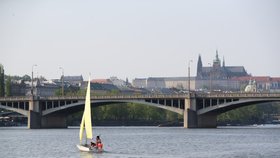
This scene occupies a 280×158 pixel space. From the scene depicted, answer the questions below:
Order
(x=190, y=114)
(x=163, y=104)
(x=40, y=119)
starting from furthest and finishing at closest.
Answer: (x=40, y=119), (x=163, y=104), (x=190, y=114)

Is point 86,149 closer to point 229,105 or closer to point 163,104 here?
point 229,105

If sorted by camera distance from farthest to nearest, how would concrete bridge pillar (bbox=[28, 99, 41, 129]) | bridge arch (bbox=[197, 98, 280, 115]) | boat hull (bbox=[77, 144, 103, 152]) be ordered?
concrete bridge pillar (bbox=[28, 99, 41, 129]), bridge arch (bbox=[197, 98, 280, 115]), boat hull (bbox=[77, 144, 103, 152])

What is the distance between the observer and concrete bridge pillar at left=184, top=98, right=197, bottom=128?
149m

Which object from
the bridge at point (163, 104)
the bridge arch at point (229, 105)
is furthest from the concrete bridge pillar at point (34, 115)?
the bridge arch at point (229, 105)

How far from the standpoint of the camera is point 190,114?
150 meters

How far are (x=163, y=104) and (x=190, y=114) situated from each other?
5.98 metres

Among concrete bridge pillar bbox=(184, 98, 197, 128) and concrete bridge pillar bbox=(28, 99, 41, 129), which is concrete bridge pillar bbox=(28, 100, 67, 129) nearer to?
concrete bridge pillar bbox=(28, 99, 41, 129)

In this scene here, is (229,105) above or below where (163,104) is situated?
below

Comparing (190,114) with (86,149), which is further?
(190,114)

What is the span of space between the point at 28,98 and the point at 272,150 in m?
87.1

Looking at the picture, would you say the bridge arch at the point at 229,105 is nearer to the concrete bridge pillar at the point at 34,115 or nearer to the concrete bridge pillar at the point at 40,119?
the concrete bridge pillar at the point at 40,119

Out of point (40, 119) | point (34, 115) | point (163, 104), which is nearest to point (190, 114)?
point (163, 104)

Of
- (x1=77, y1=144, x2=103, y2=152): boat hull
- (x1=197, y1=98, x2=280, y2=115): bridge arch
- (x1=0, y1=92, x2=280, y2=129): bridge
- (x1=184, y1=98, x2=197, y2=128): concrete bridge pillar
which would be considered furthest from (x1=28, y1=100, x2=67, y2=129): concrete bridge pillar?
(x1=77, y1=144, x2=103, y2=152): boat hull

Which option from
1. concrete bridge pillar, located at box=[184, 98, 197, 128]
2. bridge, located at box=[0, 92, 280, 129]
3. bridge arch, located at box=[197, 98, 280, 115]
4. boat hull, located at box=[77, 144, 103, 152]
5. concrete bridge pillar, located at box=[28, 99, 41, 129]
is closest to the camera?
boat hull, located at box=[77, 144, 103, 152]
